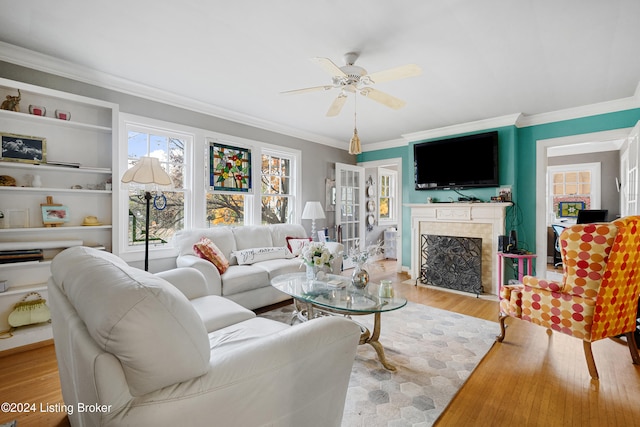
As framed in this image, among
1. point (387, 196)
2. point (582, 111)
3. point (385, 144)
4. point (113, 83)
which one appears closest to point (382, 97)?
point (113, 83)

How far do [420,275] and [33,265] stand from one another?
15.5 ft

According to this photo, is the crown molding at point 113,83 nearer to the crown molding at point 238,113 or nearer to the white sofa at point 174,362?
the crown molding at point 238,113

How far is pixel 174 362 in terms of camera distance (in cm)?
87

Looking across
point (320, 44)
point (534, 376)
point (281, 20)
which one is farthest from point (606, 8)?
point (534, 376)

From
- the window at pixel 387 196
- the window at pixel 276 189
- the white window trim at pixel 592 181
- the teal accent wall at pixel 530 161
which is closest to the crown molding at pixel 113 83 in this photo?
the window at pixel 276 189

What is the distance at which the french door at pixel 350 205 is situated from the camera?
550 cm

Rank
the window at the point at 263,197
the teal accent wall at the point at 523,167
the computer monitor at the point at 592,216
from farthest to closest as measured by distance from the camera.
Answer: the computer monitor at the point at 592,216, the window at the point at 263,197, the teal accent wall at the point at 523,167

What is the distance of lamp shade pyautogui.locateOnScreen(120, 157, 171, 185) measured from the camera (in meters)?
2.76

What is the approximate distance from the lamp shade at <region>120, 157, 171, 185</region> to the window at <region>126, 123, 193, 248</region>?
0.44m

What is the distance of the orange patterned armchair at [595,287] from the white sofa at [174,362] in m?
1.84

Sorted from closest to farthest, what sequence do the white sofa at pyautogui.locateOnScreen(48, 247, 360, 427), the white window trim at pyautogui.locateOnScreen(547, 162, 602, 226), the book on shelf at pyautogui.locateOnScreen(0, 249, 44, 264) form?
the white sofa at pyautogui.locateOnScreen(48, 247, 360, 427)
the book on shelf at pyautogui.locateOnScreen(0, 249, 44, 264)
the white window trim at pyautogui.locateOnScreen(547, 162, 602, 226)

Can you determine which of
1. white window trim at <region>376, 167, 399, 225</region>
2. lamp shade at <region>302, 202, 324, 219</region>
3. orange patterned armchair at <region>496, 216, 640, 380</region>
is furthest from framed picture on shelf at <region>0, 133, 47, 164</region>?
white window trim at <region>376, 167, 399, 225</region>

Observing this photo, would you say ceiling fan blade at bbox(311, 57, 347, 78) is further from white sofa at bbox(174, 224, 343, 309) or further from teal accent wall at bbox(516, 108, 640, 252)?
teal accent wall at bbox(516, 108, 640, 252)

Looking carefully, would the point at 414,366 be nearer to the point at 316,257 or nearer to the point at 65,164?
the point at 316,257
